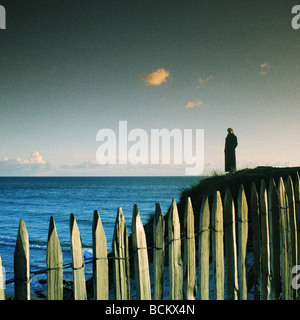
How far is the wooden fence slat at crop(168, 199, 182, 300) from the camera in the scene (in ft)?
7.62

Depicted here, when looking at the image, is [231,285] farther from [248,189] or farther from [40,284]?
[40,284]

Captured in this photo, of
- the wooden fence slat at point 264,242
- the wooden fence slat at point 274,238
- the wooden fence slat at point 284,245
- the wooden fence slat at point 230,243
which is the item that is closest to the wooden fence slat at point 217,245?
the wooden fence slat at point 230,243

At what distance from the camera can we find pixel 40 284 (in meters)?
10.2

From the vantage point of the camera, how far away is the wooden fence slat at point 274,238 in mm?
3162

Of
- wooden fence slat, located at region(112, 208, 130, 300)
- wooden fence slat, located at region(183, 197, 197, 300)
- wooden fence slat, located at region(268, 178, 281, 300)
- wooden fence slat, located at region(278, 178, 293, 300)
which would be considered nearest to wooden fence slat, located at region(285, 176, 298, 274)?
wooden fence slat, located at region(278, 178, 293, 300)

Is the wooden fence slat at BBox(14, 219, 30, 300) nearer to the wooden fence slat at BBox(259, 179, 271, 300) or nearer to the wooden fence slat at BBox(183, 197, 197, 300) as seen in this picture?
the wooden fence slat at BBox(183, 197, 197, 300)

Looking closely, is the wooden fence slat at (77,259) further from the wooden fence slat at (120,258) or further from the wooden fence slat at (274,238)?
the wooden fence slat at (274,238)

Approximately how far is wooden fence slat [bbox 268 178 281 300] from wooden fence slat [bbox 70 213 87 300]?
227cm

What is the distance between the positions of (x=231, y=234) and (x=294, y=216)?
1.32 m

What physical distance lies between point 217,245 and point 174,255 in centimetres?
48

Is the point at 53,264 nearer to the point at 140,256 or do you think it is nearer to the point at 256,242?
the point at 140,256

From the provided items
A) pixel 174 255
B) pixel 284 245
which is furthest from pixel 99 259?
pixel 284 245
